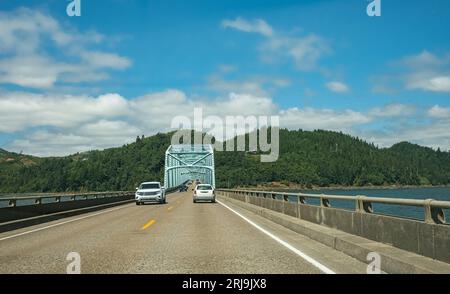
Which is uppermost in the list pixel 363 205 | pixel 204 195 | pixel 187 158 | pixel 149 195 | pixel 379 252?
pixel 187 158

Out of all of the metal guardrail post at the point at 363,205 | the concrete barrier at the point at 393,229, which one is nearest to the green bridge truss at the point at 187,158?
the concrete barrier at the point at 393,229

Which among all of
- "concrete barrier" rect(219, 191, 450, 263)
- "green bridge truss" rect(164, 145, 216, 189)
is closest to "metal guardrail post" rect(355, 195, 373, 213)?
"concrete barrier" rect(219, 191, 450, 263)

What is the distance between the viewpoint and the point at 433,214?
309 inches

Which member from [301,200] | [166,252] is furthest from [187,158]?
[166,252]

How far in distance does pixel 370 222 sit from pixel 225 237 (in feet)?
14.7

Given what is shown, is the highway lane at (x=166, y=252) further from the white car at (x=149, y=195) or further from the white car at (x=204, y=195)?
the white car at (x=204, y=195)

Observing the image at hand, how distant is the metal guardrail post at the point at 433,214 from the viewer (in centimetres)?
777

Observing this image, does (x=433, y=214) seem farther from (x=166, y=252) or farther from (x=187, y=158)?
(x=187, y=158)

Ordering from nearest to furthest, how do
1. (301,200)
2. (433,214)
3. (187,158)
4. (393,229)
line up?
(433,214), (393,229), (301,200), (187,158)

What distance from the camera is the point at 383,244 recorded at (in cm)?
955

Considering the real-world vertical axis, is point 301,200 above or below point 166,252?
above

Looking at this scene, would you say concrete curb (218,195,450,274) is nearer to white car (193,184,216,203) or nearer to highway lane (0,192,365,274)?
highway lane (0,192,365,274)

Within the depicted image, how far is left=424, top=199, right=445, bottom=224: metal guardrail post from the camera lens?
777 cm
